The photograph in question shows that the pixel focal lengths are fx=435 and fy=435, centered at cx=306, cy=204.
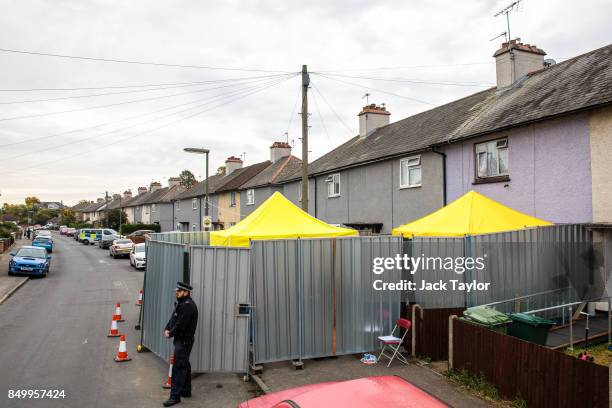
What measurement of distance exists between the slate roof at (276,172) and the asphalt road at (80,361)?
17.5 metres

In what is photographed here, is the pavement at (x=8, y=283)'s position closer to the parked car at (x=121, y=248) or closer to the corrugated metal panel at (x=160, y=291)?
the corrugated metal panel at (x=160, y=291)

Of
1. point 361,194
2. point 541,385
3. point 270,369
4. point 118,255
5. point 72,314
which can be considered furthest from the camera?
point 118,255

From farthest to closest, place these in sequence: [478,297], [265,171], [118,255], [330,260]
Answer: [265,171]
[118,255]
[478,297]
[330,260]

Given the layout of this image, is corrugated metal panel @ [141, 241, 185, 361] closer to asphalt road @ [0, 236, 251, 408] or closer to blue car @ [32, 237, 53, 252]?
asphalt road @ [0, 236, 251, 408]

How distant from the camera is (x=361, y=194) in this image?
784 inches

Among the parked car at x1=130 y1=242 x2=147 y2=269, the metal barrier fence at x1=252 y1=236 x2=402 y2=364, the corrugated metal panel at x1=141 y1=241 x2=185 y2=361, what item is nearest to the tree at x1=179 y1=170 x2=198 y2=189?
the parked car at x1=130 y1=242 x2=147 y2=269

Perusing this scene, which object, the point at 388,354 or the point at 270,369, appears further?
the point at 388,354

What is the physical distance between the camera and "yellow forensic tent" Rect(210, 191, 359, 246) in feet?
31.4

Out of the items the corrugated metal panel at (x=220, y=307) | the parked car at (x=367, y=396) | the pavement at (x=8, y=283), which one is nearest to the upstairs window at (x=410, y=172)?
the corrugated metal panel at (x=220, y=307)

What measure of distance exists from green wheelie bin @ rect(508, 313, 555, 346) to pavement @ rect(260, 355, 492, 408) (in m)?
1.66

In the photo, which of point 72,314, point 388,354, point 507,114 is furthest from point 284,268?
point 507,114

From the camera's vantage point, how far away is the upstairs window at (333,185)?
22239 millimetres

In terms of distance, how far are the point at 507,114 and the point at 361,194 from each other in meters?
7.87

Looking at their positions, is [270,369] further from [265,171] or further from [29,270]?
[265,171]
